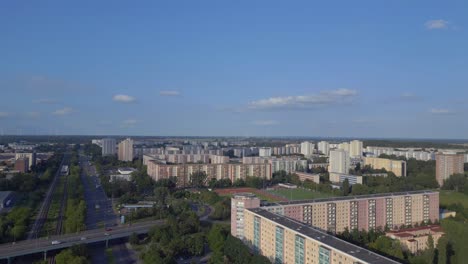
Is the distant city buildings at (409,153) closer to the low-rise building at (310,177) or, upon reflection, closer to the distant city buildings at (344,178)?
the distant city buildings at (344,178)

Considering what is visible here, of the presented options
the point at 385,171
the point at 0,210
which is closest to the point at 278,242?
the point at 0,210

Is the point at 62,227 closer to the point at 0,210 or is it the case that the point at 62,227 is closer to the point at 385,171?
the point at 0,210

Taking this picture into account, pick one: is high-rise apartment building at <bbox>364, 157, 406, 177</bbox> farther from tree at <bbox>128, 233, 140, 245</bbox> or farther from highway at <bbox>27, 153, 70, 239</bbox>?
highway at <bbox>27, 153, 70, 239</bbox>

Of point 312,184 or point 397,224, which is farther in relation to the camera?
point 312,184

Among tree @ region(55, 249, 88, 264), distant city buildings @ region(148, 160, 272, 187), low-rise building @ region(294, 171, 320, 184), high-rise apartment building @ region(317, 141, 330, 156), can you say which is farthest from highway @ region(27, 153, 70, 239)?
high-rise apartment building @ region(317, 141, 330, 156)

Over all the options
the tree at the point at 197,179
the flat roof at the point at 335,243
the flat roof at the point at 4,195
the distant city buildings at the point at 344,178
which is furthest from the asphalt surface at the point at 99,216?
the distant city buildings at the point at 344,178

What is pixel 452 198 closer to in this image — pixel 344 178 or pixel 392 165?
pixel 344 178
